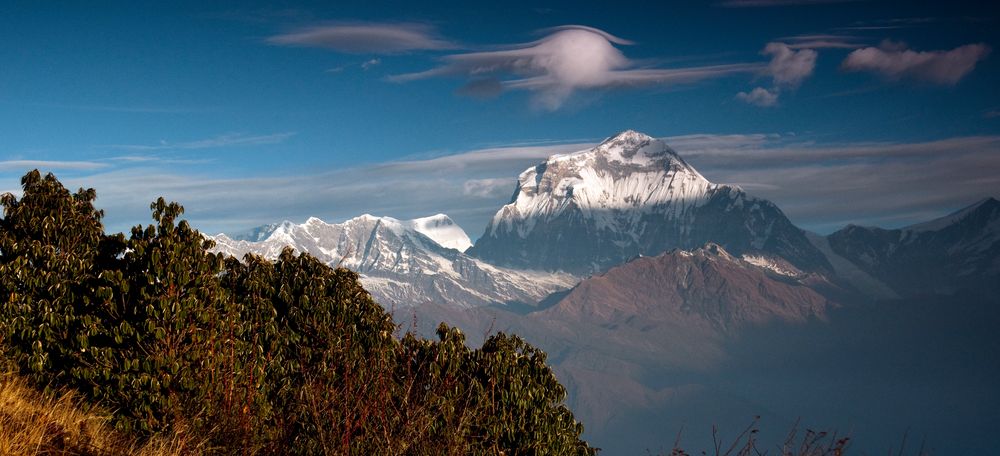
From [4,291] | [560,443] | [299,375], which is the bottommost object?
[560,443]

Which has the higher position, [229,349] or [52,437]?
[229,349]

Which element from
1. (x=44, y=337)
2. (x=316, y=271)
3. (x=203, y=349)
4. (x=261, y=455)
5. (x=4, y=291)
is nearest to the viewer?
(x=261, y=455)

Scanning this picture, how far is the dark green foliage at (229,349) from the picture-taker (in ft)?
49.7

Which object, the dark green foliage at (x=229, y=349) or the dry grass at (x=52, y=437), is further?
the dark green foliage at (x=229, y=349)

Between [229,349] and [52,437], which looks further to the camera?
[229,349]

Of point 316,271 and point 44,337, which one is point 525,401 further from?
point 44,337

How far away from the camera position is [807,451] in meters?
11.4

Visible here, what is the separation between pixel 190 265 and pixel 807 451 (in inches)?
636

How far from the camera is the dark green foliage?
15148mm

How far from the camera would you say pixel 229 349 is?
19.2 meters

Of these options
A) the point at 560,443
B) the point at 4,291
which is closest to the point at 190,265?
the point at 4,291

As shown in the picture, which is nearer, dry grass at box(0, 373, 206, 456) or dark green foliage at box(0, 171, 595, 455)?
dry grass at box(0, 373, 206, 456)

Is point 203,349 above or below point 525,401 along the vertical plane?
above

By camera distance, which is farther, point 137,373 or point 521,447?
point 521,447
